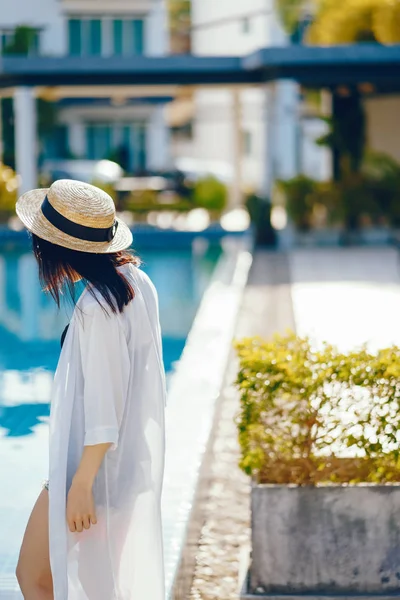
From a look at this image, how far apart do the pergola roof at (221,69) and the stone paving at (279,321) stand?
288 cm

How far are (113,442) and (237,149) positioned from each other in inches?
802

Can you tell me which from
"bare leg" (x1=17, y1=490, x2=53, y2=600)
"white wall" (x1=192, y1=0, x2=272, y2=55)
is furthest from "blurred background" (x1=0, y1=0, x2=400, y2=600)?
"bare leg" (x1=17, y1=490, x2=53, y2=600)

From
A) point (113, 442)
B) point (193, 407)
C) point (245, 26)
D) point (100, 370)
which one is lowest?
point (245, 26)

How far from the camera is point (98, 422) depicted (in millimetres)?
2898

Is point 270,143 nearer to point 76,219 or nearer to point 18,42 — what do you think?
point 18,42

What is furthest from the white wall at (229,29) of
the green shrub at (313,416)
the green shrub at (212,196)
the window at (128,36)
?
the green shrub at (313,416)

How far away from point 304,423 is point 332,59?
46.3ft

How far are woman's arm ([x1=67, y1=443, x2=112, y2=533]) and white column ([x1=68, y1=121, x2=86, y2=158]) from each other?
110 feet

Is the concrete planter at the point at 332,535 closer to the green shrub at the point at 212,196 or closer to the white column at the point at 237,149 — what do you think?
the green shrub at the point at 212,196

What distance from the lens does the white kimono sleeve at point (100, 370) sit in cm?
290

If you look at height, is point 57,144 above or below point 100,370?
below

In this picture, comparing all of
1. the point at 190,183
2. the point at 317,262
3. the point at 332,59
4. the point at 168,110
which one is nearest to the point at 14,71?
the point at 332,59

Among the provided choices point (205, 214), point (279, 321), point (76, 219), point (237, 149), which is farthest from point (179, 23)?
point (76, 219)

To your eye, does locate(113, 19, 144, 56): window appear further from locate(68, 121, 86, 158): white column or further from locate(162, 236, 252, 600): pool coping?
locate(162, 236, 252, 600): pool coping
